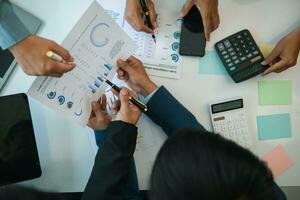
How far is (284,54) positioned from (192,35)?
252mm

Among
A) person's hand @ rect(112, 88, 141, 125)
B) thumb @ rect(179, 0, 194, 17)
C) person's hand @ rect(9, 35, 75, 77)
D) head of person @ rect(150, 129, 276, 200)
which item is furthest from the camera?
thumb @ rect(179, 0, 194, 17)

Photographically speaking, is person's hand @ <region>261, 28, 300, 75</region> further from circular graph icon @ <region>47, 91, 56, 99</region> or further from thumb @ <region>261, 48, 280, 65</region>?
circular graph icon @ <region>47, 91, 56, 99</region>

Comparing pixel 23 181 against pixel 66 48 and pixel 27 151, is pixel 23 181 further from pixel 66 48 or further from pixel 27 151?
pixel 66 48

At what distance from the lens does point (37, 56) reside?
2.69 feet

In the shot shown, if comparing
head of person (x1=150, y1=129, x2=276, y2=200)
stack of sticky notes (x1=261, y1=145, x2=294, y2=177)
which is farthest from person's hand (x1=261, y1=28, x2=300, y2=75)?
head of person (x1=150, y1=129, x2=276, y2=200)

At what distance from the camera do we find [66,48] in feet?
2.90

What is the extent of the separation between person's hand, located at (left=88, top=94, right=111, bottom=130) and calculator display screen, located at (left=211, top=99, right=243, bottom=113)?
287mm

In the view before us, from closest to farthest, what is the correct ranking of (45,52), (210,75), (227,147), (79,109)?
1. (227,147)
2. (45,52)
3. (79,109)
4. (210,75)

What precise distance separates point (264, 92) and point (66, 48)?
54 cm

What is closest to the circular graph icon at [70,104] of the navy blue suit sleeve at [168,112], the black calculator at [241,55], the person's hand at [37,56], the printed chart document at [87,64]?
the printed chart document at [87,64]

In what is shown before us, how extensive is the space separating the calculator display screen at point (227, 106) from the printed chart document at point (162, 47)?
13cm

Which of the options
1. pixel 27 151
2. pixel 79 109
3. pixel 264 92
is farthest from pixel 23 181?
pixel 264 92

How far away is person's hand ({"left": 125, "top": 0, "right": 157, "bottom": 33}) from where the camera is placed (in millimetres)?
1002

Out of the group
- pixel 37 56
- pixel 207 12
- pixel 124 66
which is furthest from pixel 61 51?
pixel 207 12
